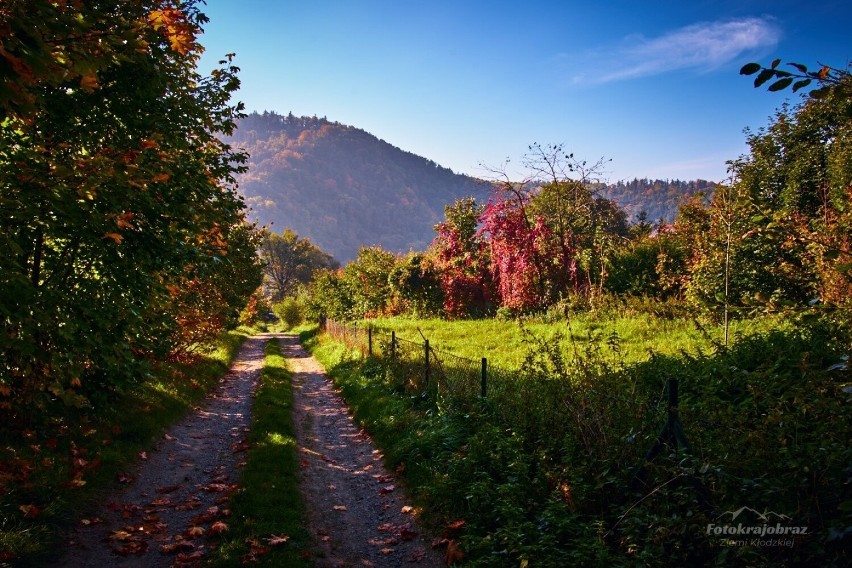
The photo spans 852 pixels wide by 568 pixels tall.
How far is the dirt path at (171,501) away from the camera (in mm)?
5262

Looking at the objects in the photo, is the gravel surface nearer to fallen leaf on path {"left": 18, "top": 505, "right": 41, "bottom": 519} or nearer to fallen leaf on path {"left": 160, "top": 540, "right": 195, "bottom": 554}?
fallen leaf on path {"left": 160, "top": 540, "right": 195, "bottom": 554}

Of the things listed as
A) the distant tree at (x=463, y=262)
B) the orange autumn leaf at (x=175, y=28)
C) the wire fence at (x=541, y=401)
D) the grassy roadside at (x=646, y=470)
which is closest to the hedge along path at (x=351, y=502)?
the grassy roadside at (x=646, y=470)

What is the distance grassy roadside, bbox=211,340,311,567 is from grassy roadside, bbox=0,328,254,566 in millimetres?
1848

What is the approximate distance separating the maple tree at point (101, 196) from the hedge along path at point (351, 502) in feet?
11.0

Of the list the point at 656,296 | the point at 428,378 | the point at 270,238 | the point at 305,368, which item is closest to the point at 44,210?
the point at 428,378

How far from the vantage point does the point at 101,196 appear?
17.2ft

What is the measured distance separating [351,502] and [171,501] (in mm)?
2604

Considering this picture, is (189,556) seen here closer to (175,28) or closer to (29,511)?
(29,511)

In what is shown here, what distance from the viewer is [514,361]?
12492mm

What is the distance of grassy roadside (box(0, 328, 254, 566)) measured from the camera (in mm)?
5156

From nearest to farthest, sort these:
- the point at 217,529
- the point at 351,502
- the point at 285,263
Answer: the point at 217,529
the point at 351,502
the point at 285,263

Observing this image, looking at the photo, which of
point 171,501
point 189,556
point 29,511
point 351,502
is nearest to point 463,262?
point 351,502

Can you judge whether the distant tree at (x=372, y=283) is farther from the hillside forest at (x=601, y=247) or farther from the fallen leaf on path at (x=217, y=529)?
the fallen leaf on path at (x=217, y=529)

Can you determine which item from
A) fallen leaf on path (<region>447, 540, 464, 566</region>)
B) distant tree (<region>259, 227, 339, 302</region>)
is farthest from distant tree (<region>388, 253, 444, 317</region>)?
distant tree (<region>259, 227, 339, 302</region>)
